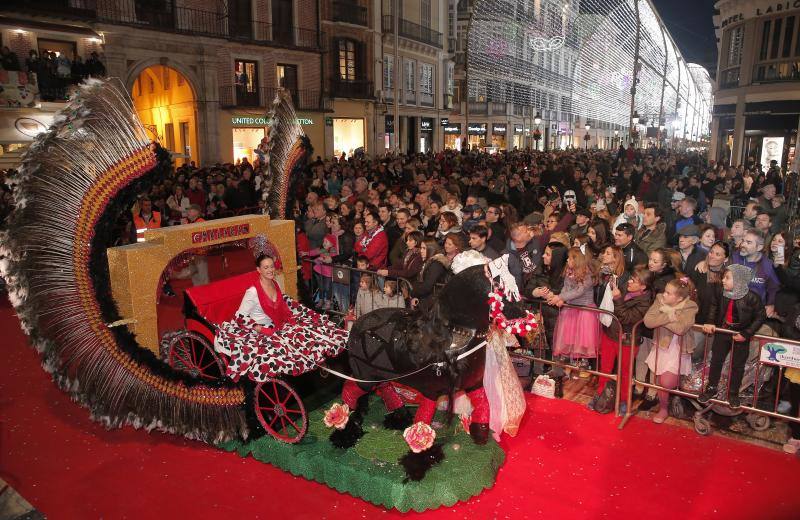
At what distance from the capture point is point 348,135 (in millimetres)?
33594

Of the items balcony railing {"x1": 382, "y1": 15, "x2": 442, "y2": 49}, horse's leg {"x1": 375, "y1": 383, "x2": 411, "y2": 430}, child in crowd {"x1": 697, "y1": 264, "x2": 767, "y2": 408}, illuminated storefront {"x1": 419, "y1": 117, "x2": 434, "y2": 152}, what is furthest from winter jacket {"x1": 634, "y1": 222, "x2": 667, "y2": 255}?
illuminated storefront {"x1": 419, "y1": 117, "x2": 434, "y2": 152}

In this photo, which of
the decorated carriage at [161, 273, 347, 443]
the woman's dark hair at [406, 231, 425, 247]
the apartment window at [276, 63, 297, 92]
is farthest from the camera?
the apartment window at [276, 63, 297, 92]

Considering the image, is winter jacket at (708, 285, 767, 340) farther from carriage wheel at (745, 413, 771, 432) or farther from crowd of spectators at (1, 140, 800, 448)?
carriage wheel at (745, 413, 771, 432)

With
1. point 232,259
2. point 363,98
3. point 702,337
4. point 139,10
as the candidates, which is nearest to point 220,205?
point 232,259

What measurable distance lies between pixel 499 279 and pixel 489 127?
51.6 m

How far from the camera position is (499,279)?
468 centimetres

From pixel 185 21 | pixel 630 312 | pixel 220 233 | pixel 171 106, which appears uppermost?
pixel 185 21

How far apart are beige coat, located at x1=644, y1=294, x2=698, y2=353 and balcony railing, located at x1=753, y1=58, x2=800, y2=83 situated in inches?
981

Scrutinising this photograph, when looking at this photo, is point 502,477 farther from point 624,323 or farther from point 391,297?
point 391,297

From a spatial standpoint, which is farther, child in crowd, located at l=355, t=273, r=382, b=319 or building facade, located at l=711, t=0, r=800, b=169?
building facade, located at l=711, t=0, r=800, b=169

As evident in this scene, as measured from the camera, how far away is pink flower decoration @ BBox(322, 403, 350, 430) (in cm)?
522

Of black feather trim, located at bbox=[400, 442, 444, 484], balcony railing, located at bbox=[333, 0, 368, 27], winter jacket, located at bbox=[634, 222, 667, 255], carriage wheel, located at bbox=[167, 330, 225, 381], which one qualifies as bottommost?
black feather trim, located at bbox=[400, 442, 444, 484]

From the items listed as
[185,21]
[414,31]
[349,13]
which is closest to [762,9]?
[414,31]

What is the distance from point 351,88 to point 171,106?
9.68 meters
